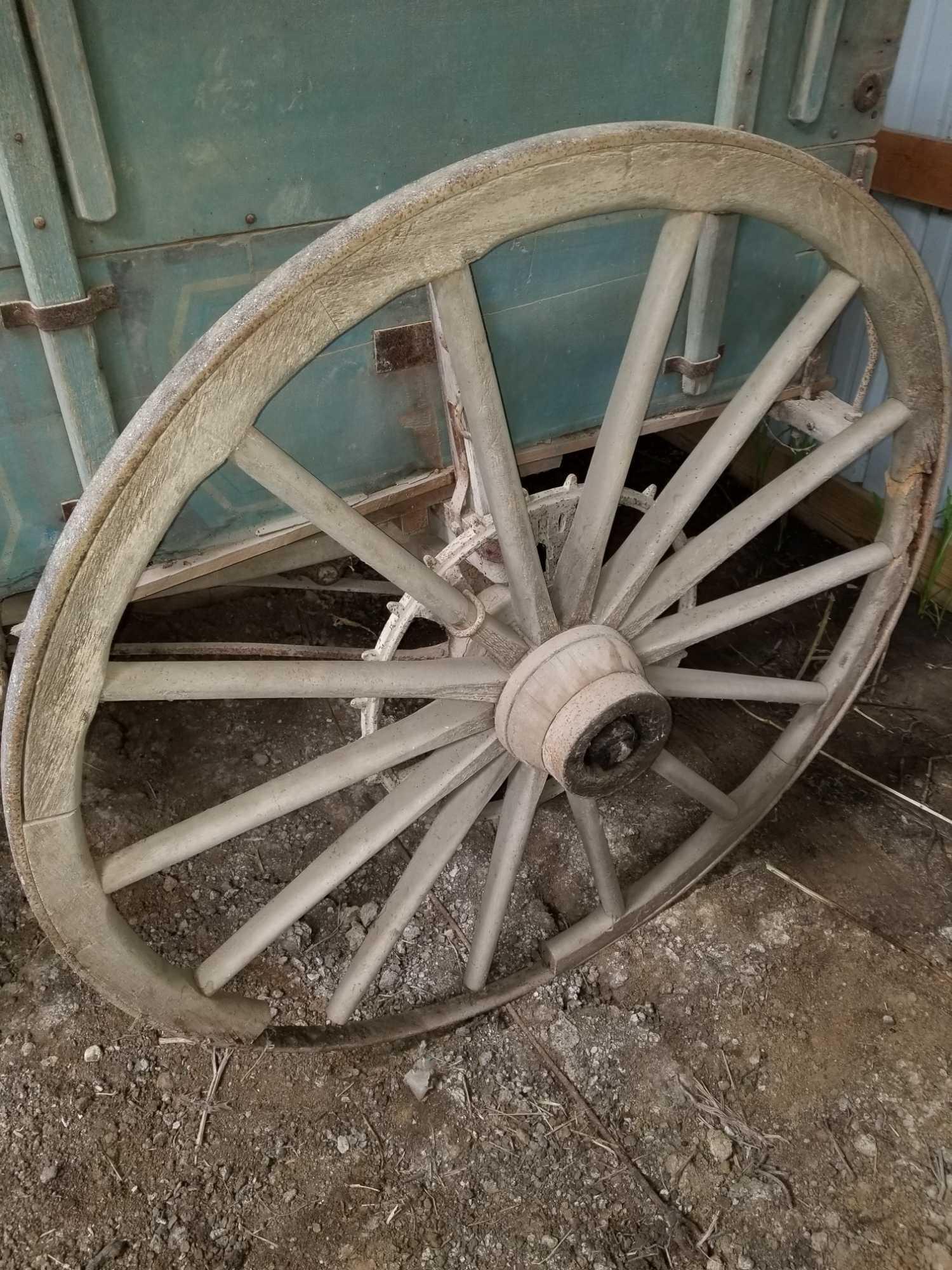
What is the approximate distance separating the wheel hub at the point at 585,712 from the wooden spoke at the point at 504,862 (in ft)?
0.44

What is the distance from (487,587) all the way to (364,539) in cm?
53

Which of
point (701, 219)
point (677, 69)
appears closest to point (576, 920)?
point (701, 219)

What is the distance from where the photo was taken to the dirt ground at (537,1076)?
1.66m

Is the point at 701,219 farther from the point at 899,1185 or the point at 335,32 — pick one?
the point at 899,1185

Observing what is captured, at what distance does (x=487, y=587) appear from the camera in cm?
185

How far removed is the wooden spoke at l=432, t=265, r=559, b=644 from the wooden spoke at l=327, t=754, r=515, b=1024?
324 mm

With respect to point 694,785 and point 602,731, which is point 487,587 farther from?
point 694,785

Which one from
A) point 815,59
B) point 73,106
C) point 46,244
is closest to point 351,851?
point 46,244

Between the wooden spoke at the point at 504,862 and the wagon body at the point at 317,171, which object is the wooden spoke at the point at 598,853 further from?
the wagon body at the point at 317,171

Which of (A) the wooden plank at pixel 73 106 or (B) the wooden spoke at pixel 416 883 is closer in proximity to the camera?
(A) the wooden plank at pixel 73 106

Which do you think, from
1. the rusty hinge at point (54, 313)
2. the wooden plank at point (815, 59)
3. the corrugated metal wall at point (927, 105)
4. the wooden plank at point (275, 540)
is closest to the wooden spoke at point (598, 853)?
the wooden plank at point (275, 540)

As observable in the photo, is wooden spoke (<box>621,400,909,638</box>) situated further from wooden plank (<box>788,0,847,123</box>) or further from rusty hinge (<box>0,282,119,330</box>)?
rusty hinge (<box>0,282,119,330</box>)

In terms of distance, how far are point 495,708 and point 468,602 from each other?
23 cm

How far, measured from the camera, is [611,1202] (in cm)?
170
